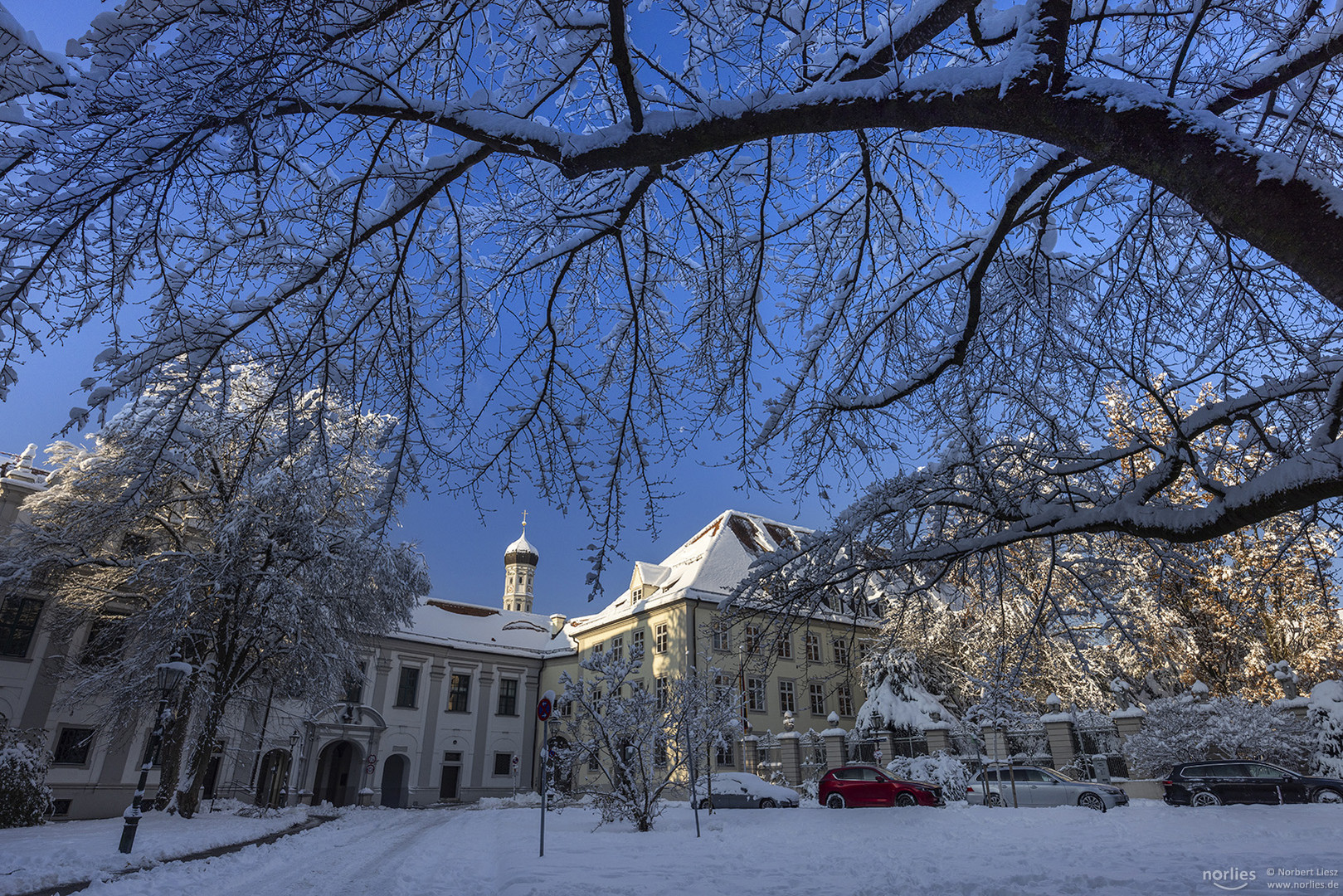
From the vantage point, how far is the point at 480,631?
43406mm

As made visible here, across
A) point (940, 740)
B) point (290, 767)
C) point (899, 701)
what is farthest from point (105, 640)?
point (899, 701)

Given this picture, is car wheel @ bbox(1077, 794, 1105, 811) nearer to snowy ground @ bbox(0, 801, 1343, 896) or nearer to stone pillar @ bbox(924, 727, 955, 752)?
snowy ground @ bbox(0, 801, 1343, 896)

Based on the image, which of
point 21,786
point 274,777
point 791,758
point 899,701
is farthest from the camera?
point 274,777

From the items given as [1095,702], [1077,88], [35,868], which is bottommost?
[35,868]

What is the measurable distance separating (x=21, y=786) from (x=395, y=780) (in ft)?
73.7

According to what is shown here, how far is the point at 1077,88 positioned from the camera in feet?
11.1

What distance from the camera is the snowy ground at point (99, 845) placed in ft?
27.7

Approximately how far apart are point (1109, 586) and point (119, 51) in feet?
30.2

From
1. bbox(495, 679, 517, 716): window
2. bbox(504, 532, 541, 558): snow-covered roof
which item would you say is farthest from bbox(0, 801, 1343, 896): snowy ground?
bbox(504, 532, 541, 558): snow-covered roof

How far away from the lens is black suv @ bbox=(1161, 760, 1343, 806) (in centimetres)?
1473

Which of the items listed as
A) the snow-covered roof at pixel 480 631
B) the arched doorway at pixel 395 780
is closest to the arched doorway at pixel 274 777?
the arched doorway at pixel 395 780

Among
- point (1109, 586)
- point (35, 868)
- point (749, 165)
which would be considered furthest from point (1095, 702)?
point (35, 868)

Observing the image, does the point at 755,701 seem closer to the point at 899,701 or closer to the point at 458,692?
the point at 899,701

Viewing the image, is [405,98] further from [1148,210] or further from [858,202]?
[1148,210]
